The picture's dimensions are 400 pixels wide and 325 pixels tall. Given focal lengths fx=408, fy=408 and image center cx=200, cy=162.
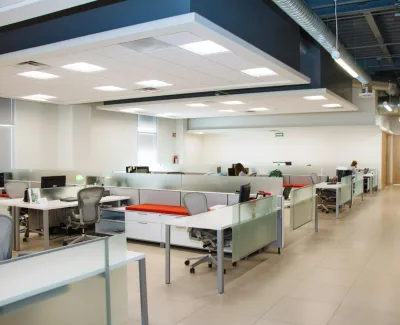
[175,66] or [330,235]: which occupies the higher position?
[175,66]

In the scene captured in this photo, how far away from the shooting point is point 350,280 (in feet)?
15.5

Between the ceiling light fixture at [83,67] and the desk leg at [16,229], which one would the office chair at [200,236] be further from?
the desk leg at [16,229]

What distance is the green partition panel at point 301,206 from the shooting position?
6406 millimetres

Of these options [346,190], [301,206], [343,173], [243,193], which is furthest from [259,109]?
[243,193]

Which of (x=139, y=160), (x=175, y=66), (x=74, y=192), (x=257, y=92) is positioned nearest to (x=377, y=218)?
(x=257, y=92)

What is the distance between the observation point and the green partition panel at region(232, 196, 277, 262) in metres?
4.58

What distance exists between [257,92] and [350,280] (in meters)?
5.11

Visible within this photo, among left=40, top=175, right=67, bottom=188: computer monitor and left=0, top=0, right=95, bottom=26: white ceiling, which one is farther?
left=40, top=175, right=67, bottom=188: computer monitor

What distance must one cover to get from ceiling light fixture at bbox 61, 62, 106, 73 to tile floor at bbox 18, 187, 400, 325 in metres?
2.83

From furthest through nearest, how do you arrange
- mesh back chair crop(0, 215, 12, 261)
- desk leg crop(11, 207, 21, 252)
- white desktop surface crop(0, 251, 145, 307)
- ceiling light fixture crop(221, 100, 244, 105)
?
1. ceiling light fixture crop(221, 100, 244, 105)
2. desk leg crop(11, 207, 21, 252)
3. mesh back chair crop(0, 215, 12, 261)
4. white desktop surface crop(0, 251, 145, 307)

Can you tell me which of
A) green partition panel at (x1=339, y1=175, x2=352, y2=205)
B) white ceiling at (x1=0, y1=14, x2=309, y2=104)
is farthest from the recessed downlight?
green partition panel at (x1=339, y1=175, x2=352, y2=205)

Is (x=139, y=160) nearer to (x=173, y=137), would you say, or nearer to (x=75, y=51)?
(x=173, y=137)

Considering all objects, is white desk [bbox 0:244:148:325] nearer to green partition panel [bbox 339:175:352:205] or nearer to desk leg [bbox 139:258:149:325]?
desk leg [bbox 139:258:149:325]

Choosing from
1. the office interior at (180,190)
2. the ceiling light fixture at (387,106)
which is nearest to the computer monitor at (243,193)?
the office interior at (180,190)
